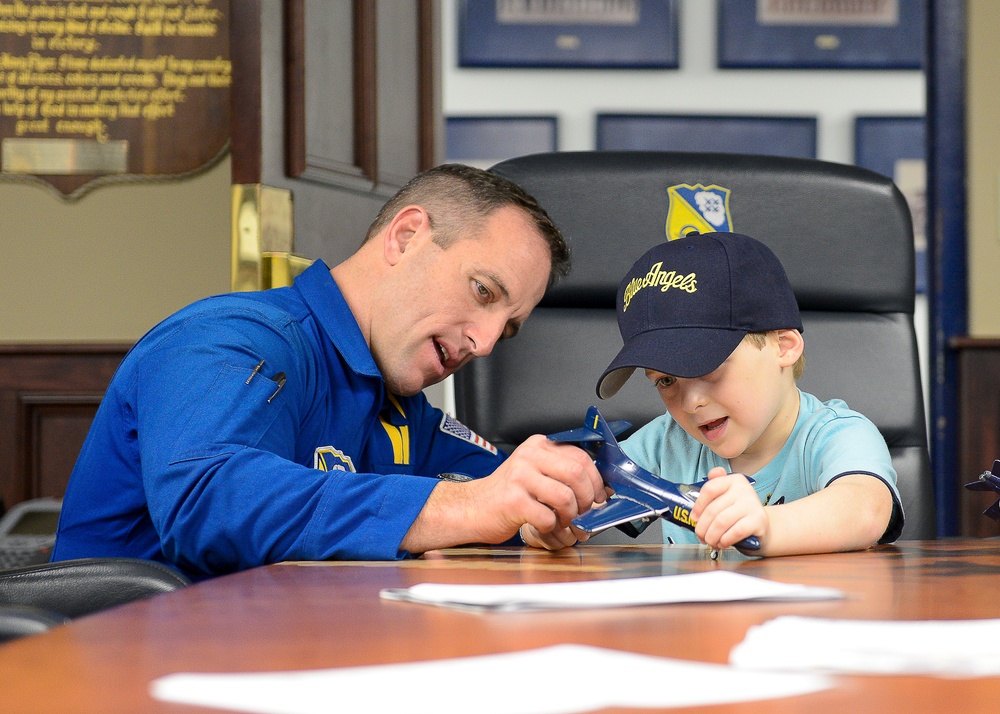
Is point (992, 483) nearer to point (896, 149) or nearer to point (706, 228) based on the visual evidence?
point (706, 228)

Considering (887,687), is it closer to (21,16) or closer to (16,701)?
(16,701)

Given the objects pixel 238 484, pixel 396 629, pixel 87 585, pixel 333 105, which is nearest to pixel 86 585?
pixel 87 585

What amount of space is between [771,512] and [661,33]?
312 cm

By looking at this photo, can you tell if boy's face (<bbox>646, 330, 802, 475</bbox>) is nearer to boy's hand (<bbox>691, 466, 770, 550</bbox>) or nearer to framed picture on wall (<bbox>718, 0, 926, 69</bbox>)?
boy's hand (<bbox>691, 466, 770, 550</bbox>)

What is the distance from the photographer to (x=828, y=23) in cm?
372

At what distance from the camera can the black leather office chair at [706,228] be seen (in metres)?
1.47

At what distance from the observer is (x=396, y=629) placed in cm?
49

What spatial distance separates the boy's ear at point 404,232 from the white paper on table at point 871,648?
0.94 m

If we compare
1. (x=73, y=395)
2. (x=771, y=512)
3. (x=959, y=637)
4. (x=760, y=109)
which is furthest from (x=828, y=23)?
(x=959, y=637)

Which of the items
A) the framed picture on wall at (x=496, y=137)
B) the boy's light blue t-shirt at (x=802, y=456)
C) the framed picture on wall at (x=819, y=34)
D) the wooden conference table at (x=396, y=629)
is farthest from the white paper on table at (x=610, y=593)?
the framed picture on wall at (x=819, y=34)

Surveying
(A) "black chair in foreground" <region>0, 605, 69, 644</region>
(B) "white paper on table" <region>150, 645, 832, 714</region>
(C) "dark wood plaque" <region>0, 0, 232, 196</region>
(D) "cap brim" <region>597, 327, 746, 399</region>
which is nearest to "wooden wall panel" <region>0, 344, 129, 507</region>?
(C) "dark wood plaque" <region>0, 0, 232, 196</region>

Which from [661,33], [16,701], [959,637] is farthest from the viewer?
[661,33]

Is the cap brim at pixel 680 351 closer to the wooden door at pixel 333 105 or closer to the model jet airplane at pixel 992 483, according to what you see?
the model jet airplane at pixel 992 483

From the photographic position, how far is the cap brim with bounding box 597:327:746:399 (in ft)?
3.57
